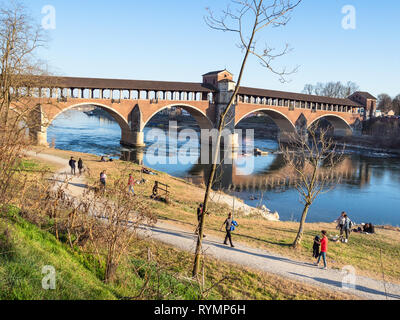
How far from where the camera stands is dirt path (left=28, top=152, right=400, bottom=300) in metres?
7.87

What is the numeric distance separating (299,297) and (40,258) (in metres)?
5.10

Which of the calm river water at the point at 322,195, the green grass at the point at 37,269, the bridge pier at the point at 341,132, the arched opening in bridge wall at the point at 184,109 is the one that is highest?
the arched opening in bridge wall at the point at 184,109

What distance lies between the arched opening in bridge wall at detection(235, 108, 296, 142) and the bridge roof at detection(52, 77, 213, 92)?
31.7ft

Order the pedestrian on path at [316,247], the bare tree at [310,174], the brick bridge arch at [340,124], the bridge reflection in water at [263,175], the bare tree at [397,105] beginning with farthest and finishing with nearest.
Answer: the bare tree at [397,105], the brick bridge arch at [340,124], the bridge reflection in water at [263,175], the bare tree at [310,174], the pedestrian on path at [316,247]

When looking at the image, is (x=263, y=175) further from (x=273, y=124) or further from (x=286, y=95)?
(x=273, y=124)

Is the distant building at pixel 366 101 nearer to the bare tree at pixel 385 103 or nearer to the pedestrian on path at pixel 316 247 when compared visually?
the bare tree at pixel 385 103

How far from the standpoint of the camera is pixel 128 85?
A: 40.1m

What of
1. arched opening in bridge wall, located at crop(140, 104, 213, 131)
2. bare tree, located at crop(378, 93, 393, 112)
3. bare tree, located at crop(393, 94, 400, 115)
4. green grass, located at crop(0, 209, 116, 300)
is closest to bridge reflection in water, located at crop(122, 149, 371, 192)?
arched opening in bridge wall, located at crop(140, 104, 213, 131)

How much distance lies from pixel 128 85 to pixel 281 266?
3488 centimetres

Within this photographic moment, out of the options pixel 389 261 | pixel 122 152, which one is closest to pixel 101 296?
pixel 389 261

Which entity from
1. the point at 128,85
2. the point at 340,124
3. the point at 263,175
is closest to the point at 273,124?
the point at 340,124

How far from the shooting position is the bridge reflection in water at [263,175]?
26812 millimetres

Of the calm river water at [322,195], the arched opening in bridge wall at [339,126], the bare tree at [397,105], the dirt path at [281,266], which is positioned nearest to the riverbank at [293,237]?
the dirt path at [281,266]

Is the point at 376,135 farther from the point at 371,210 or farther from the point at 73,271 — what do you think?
the point at 73,271
